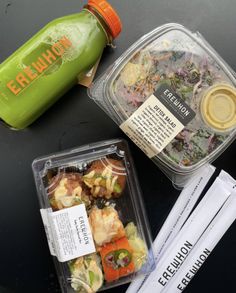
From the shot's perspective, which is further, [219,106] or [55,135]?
[55,135]

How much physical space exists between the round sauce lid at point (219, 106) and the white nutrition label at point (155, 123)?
0.05m

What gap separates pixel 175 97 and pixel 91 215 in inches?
10.5

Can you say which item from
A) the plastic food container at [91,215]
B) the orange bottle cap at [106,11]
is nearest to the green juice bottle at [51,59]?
the orange bottle cap at [106,11]

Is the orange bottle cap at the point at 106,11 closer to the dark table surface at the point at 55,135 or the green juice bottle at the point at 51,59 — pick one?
the green juice bottle at the point at 51,59

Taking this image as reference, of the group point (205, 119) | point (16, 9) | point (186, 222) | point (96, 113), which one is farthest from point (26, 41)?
point (186, 222)

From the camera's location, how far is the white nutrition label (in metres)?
0.72

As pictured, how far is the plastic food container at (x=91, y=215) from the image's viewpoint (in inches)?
29.9

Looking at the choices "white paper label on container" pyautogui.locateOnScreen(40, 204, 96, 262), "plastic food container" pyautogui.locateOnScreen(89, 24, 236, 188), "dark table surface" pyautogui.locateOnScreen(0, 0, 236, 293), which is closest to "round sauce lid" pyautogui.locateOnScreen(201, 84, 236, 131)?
"plastic food container" pyautogui.locateOnScreen(89, 24, 236, 188)

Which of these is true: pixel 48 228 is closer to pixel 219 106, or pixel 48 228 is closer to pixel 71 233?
pixel 71 233

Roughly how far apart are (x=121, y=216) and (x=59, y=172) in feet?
0.49

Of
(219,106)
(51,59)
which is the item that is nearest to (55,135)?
(51,59)

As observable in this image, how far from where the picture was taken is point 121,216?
81 centimetres

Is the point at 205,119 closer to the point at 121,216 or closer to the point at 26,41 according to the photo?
the point at 121,216

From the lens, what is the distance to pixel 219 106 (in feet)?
2.35
